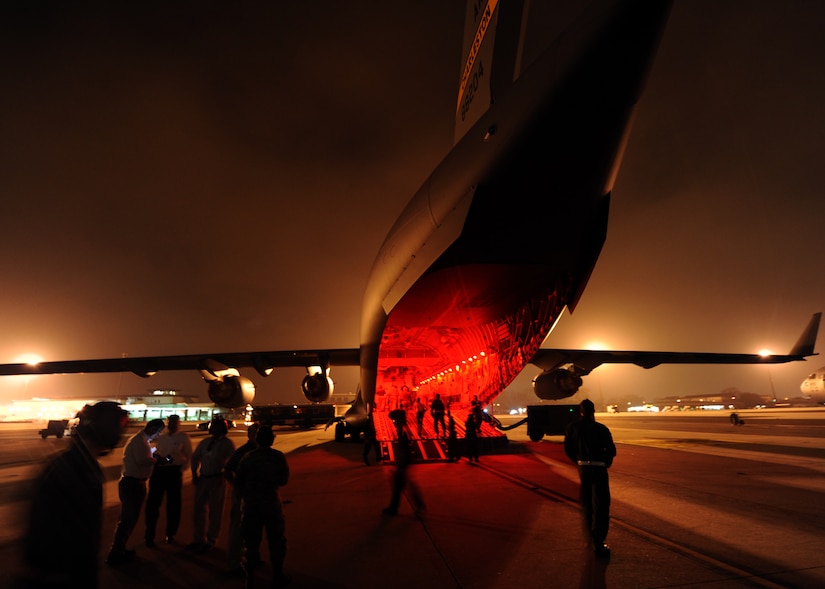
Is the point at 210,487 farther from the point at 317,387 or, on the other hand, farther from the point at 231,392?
the point at 317,387

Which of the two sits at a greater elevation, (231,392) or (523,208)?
(523,208)


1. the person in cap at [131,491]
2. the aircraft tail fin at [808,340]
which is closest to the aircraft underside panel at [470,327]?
the person in cap at [131,491]

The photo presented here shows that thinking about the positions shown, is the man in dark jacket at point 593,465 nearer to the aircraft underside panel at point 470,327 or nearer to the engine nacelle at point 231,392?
the aircraft underside panel at point 470,327

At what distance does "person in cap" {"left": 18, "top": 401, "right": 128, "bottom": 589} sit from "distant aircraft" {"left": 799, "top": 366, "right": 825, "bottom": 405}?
140 feet

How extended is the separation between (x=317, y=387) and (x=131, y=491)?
39.0ft

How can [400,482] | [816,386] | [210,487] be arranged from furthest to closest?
[816,386]
[400,482]
[210,487]

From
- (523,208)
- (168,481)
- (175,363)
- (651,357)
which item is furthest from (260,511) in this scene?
(651,357)

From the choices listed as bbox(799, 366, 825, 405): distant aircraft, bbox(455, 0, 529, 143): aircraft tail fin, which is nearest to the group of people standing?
bbox(455, 0, 529, 143): aircraft tail fin

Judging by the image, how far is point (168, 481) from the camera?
5.73 metres

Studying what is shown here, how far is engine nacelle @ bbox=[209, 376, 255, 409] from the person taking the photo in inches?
573

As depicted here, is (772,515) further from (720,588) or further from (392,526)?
(392,526)

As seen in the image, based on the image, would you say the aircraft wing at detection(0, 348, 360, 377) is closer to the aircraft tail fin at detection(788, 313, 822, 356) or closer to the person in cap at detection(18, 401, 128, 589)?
the person in cap at detection(18, 401, 128, 589)

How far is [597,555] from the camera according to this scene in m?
4.35

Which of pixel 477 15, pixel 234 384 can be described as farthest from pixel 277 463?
pixel 234 384
